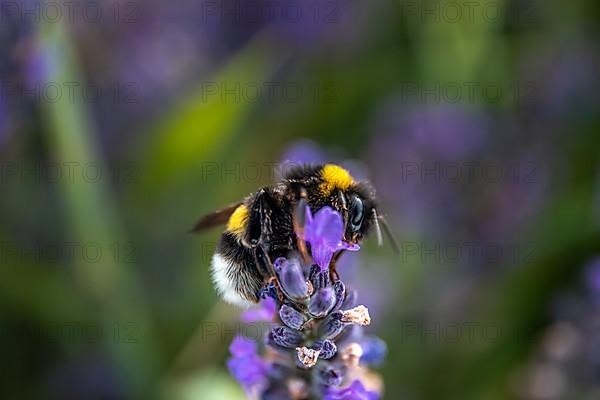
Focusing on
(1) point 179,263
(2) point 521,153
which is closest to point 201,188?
(1) point 179,263

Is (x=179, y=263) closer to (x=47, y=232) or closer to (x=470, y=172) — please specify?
(x=47, y=232)

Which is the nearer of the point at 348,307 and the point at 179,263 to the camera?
the point at 348,307

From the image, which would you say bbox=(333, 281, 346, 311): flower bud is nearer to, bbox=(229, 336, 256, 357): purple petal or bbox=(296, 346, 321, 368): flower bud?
bbox=(296, 346, 321, 368): flower bud

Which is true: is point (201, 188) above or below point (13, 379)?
above
